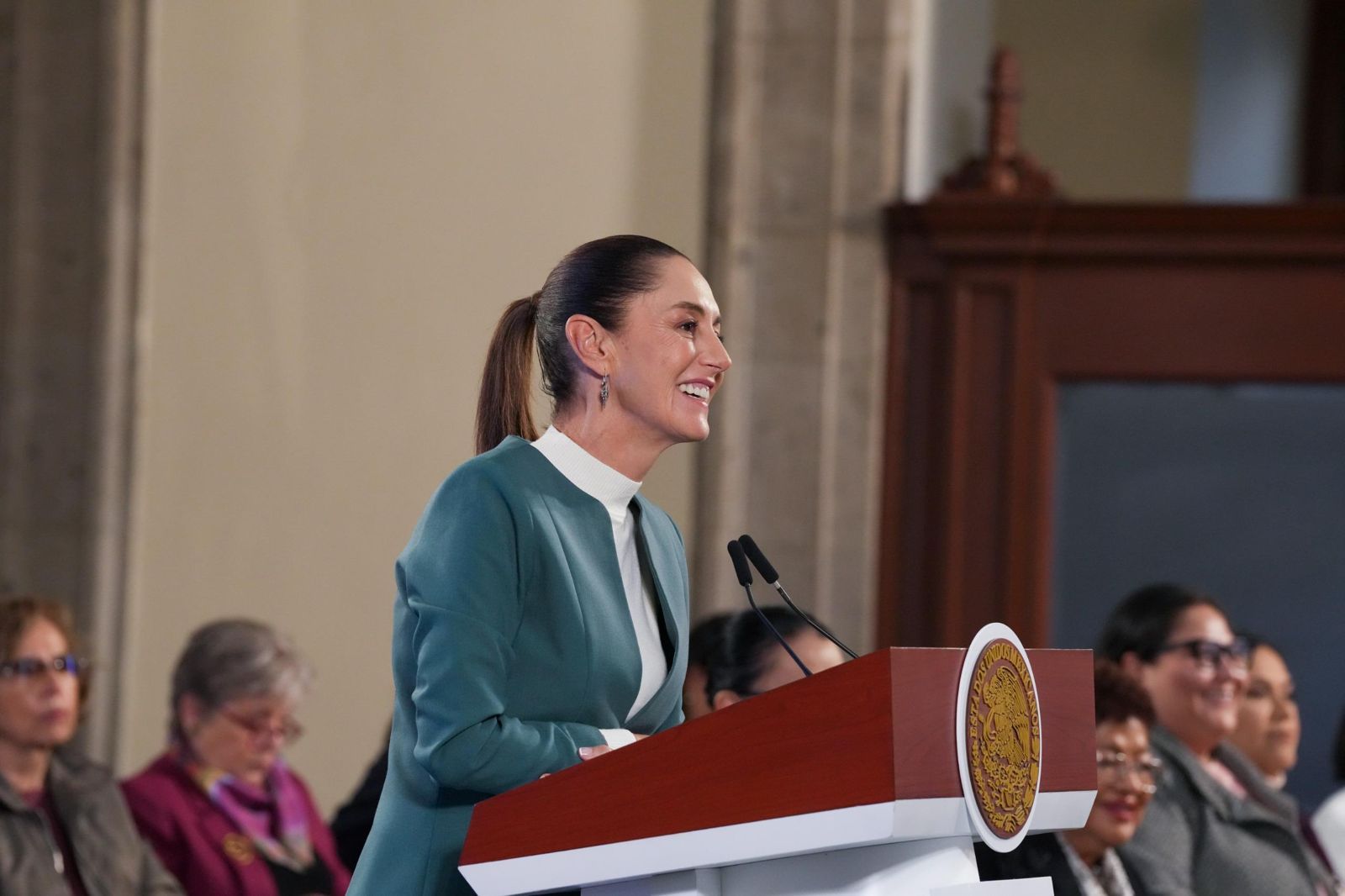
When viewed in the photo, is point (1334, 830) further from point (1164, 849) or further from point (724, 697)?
point (724, 697)

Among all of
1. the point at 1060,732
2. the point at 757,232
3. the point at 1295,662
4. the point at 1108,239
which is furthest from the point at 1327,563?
the point at 1060,732

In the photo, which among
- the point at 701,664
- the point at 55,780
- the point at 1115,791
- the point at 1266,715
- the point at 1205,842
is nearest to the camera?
the point at 701,664

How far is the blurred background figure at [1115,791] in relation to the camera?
3.96m

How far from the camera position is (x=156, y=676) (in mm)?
6641

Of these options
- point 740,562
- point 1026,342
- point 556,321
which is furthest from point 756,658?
point 1026,342

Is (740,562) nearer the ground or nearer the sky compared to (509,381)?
nearer the ground

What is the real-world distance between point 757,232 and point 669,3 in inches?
33.6

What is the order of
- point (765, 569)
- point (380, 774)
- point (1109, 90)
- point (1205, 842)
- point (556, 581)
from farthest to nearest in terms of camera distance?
point (1109, 90) → point (380, 774) → point (1205, 842) → point (765, 569) → point (556, 581)

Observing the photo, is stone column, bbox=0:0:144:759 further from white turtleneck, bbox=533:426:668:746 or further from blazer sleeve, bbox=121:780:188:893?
white turtleneck, bbox=533:426:668:746

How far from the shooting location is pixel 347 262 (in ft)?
21.9

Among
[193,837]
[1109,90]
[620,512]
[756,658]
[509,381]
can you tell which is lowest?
[193,837]

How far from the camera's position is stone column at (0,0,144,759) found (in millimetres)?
6602

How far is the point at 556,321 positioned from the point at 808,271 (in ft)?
14.1

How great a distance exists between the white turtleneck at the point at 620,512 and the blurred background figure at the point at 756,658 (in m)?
1.29
